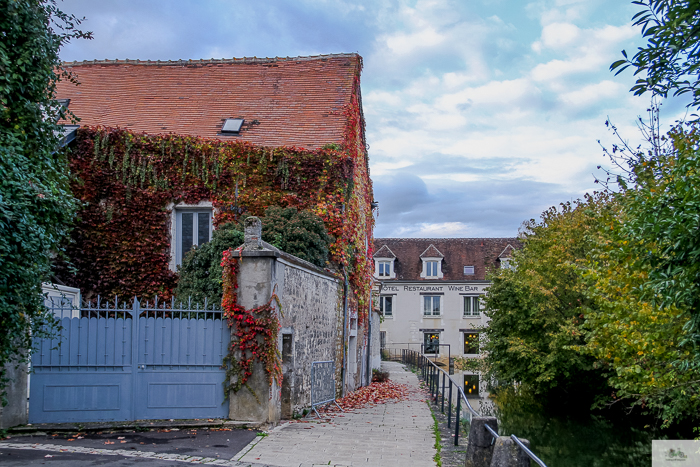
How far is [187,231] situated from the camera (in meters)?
13.7

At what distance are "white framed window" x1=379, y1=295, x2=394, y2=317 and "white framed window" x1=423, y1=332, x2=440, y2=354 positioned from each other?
2.67 m

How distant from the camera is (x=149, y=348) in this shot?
28.3 feet

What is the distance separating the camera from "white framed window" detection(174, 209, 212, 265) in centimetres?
1363

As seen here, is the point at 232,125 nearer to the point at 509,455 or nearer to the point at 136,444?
the point at 136,444

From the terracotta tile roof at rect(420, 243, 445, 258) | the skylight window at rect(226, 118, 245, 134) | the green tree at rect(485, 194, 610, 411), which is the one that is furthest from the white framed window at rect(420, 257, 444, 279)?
the skylight window at rect(226, 118, 245, 134)

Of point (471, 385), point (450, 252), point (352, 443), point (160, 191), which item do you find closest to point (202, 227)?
point (160, 191)

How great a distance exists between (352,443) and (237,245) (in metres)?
4.93

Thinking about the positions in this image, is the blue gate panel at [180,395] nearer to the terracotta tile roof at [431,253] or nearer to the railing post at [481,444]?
the railing post at [481,444]

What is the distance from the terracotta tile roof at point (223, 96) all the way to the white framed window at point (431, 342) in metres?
25.7

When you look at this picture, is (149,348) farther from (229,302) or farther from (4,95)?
(4,95)

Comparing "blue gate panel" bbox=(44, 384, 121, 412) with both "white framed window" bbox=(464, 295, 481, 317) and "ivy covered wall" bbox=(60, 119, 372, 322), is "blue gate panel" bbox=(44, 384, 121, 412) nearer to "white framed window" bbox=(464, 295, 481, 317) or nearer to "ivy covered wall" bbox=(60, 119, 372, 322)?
"ivy covered wall" bbox=(60, 119, 372, 322)

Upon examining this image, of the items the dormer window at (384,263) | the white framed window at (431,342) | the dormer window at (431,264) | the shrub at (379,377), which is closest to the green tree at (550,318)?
the shrub at (379,377)

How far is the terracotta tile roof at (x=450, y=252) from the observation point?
40031mm

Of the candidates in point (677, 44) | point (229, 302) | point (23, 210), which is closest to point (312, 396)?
point (229, 302)
